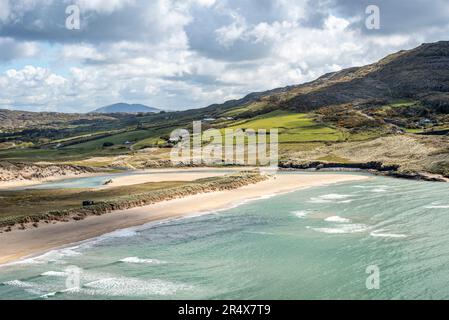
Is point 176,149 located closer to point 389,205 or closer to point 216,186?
point 216,186

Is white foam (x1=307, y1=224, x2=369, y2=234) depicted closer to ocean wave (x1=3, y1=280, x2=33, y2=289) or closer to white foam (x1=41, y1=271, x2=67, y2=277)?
white foam (x1=41, y1=271, x2=67, y2=277)

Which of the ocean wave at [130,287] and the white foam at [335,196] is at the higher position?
the white foam at [335,196]

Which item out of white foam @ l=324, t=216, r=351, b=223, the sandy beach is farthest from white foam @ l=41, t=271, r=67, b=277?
the sandy beach

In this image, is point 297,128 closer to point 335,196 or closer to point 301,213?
point 335,196

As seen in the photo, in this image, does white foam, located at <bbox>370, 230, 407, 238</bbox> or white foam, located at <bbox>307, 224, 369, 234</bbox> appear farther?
white foam, located at <bbox>307, 224, 369, 234</bbox>

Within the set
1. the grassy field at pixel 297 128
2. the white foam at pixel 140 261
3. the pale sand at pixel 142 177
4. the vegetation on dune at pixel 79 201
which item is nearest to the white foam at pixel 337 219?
the white foam at pixel 140 261

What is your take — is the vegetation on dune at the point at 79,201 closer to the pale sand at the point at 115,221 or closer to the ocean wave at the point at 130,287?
the pale sand at the point at 115,221

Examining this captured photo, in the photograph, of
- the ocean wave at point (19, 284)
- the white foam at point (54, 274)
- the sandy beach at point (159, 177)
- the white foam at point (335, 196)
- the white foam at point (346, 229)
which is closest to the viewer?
the ocean wave at point (19, 284)
